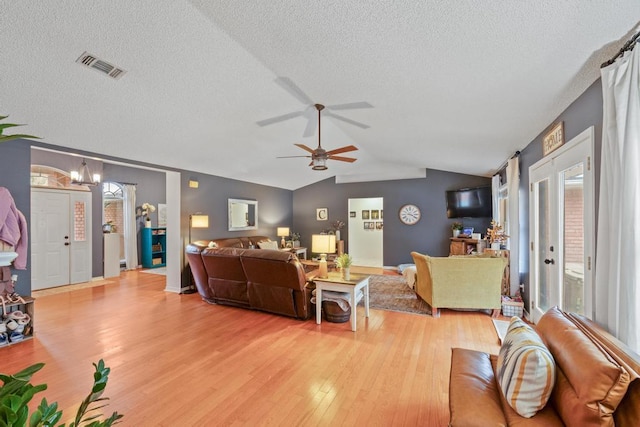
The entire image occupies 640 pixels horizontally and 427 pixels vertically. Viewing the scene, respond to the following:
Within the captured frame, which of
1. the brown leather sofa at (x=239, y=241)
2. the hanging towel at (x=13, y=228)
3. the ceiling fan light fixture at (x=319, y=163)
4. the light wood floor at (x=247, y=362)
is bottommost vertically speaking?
the light wood floor at (x=247, y=362)

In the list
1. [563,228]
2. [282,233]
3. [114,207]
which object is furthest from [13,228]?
[563,228]

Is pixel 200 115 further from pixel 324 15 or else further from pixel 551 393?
pixel 551 393

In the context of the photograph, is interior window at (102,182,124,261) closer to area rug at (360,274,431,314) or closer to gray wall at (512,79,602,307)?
area rug at (360,274,431,314)

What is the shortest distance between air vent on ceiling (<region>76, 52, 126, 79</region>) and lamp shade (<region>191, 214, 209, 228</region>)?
3267 mm

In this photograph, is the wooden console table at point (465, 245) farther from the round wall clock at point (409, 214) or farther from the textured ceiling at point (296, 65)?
the textured ceiling at point (296, 65)

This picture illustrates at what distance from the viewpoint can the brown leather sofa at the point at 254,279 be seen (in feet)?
12.2

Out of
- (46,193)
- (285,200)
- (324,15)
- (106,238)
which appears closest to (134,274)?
(106,238)

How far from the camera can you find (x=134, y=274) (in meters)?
7.20

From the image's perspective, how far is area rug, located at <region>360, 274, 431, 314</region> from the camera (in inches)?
173

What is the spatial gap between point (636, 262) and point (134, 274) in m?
8.60

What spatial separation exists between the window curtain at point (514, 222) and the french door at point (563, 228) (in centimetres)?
49

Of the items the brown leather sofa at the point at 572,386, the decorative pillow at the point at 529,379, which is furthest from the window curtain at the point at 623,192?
the decorative pillow at the point at 529,379

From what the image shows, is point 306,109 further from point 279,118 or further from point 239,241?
point 239,241

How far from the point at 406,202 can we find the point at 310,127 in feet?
13.5
